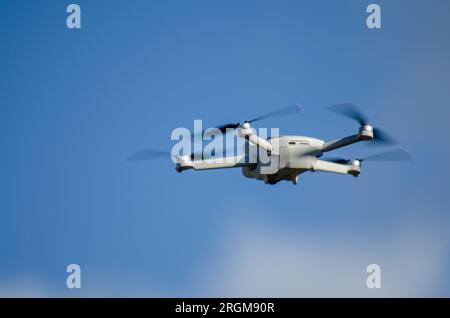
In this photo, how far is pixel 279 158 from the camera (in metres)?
74.2

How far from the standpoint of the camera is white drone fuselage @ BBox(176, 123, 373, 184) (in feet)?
243

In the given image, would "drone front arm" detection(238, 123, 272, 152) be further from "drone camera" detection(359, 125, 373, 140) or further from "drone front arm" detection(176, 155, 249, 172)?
"drone camera" detection(359, 125, 373, 140)

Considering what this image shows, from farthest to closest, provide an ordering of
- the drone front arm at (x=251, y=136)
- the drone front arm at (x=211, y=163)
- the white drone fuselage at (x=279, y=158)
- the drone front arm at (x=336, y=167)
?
1. the drone front arm at (x=336, y=167)
2. the drone front arm at (x=211, y=163)
3. the white drone fuselage at (x=279, y=158)
4. the drone front arm at (x=251, y=136)

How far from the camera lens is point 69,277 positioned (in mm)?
75188

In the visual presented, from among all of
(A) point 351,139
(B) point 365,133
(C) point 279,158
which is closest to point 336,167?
(A) point 351,139

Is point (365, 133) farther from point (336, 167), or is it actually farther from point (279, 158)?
point (279, 158)

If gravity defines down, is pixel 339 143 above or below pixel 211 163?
above

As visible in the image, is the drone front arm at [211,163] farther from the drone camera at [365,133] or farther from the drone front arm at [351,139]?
the drone camera at [365,133]

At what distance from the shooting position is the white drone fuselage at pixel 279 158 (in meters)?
74.2
